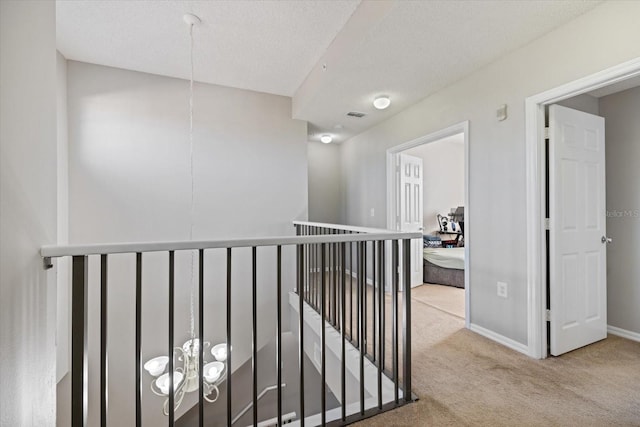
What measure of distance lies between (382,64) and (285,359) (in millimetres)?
4254

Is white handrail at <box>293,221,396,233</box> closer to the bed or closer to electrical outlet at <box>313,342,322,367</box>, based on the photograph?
electrical outlet at <box>313,342,322,367</box>

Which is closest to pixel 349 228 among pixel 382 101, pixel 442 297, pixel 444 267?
pixel 382 101

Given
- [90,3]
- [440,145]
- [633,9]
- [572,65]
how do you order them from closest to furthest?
1. [633,9]
2. [572,65]
3. [90,3]
4. [440,145]

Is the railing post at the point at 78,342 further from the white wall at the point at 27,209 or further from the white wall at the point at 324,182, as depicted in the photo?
the white wall at the point at 324,182

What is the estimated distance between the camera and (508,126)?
91.3 inches

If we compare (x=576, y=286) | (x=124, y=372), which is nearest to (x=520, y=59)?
(x=576, y=286)

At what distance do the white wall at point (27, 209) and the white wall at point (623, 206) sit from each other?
154 inches

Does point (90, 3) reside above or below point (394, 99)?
above

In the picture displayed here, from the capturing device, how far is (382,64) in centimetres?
244

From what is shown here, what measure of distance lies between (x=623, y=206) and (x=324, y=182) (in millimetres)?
3780

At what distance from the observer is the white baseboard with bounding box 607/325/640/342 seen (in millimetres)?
2416

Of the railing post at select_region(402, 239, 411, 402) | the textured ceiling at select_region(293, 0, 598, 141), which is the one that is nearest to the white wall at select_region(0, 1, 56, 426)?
the railing post at select_region(402, 239, 411, 402)

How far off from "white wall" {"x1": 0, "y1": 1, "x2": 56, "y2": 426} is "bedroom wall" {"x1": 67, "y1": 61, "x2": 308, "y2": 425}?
88.1 inches

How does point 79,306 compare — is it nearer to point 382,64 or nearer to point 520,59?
point 382,64
